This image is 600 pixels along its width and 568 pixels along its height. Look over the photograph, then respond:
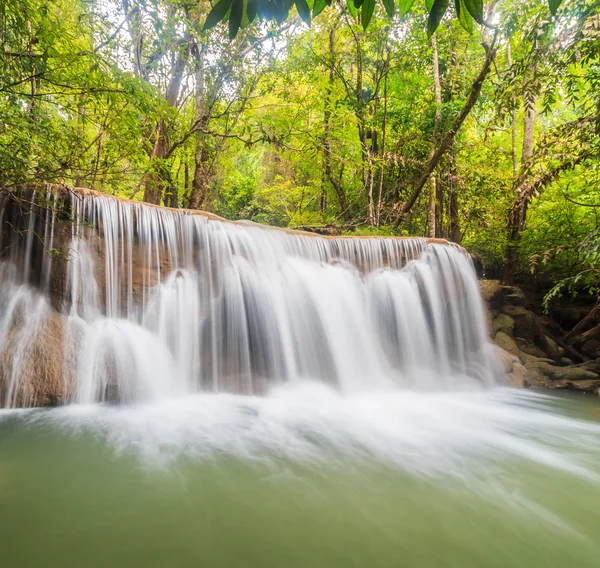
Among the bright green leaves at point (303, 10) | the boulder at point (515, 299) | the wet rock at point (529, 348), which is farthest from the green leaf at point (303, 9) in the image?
the boulder at point (515, 299)

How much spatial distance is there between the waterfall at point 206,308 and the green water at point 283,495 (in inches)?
34.7

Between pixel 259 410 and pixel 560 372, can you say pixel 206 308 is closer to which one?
pixel 259 410

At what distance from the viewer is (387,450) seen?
357 cm

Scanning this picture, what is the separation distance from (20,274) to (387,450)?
17.8ft

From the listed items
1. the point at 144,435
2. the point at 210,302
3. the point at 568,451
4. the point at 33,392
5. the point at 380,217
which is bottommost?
the point at 568,451

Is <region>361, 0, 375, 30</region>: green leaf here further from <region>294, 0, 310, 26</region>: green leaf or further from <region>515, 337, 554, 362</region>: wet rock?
<region>515, 337, 554, 362</region>: wet rock

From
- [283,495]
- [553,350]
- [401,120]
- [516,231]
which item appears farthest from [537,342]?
[283,495]

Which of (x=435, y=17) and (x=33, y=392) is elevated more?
(x=435, y=17)

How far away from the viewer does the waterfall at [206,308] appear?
467cm

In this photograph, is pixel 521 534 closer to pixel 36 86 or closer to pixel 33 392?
pixel 33 392

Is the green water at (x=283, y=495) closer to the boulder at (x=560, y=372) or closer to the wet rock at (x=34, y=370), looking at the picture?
the wet rock at (x=34, y=370)

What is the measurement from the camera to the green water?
1960 millimetres

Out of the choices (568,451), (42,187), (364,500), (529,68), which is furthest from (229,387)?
(529,68)

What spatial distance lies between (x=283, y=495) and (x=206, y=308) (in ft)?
12.9
